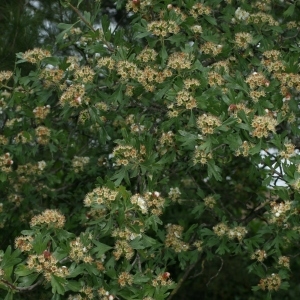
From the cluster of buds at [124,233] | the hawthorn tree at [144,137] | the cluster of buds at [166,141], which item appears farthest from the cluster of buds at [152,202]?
the cluster of buds at [166,141]

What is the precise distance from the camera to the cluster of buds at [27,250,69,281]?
2518mm

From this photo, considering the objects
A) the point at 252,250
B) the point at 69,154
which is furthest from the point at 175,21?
the point at 69,154

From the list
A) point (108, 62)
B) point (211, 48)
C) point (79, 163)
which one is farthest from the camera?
point (79, 163)

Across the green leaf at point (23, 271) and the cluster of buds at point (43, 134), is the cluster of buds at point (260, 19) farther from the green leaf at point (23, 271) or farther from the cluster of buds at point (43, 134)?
the green leaf at point (23, 271)

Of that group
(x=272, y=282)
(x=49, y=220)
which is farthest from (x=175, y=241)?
(x=49, y=220)

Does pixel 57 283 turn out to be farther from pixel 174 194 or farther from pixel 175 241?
pixel 174 194

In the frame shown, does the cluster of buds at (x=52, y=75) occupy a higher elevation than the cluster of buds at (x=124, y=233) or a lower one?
higher

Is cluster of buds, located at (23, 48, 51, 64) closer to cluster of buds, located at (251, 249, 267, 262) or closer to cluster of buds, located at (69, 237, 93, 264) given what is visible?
cluster of buds, located at (69, 237, 93, 264)

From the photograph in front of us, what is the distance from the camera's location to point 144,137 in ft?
10.5

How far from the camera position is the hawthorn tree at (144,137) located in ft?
9.16

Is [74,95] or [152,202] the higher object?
[74,95]

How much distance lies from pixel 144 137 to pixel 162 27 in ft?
1.85

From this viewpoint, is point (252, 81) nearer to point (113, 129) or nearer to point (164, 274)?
point (164, 274)

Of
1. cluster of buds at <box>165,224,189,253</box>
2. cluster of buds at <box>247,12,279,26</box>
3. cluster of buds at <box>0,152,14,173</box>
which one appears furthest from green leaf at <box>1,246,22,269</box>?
cluster of buds at <box>247,12,279,26</box>
